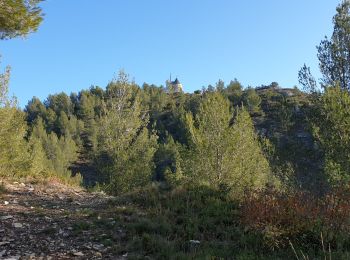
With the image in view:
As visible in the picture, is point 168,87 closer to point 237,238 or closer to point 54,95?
point 54,95

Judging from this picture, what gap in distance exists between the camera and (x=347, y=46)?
21.0 metres

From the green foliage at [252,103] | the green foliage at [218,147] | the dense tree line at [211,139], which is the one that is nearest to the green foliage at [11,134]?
the dense tree line at [211,139]

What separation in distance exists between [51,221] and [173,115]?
83.3 meters

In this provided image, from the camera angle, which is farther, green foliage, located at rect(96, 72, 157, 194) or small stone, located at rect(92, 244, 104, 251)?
green foliage, located at rect(96, 72, 157, 194)

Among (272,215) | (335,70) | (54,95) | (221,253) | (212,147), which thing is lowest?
(221,253)

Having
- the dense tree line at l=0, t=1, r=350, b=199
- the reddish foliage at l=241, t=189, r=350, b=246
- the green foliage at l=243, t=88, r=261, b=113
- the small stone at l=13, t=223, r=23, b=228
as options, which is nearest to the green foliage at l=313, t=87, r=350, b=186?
the dense tree line at l=0, t=1, r=350, b=199

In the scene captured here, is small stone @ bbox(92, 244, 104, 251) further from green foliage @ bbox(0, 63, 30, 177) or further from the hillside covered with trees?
green foliage @ bbox(0, 63, 30, 177)

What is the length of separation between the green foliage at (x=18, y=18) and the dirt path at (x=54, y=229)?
4.61 meters

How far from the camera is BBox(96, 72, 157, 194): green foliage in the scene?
24359 mm

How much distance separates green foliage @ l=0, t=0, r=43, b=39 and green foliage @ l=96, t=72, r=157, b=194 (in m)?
13.3

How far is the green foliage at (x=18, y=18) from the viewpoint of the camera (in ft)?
34.0

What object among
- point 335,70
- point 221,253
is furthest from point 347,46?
point 221,253

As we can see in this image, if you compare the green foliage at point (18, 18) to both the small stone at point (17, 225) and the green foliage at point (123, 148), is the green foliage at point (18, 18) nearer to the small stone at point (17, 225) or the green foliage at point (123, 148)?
the small stone at point (17, 225)

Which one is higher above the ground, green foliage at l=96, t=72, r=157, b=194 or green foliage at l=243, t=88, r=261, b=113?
green foliage at l=243, t=88, r=261, b=113
